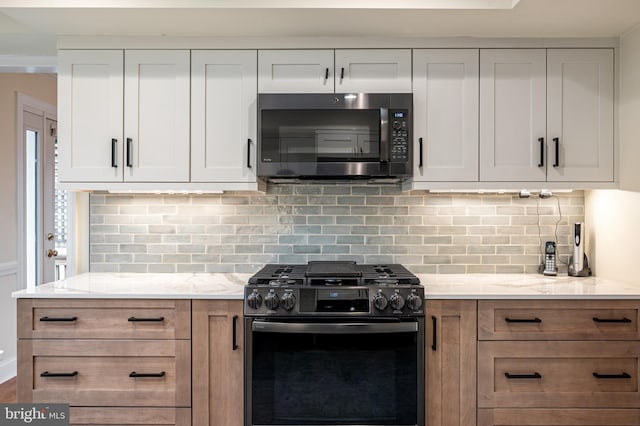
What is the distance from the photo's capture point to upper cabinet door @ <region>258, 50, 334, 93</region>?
242 cm

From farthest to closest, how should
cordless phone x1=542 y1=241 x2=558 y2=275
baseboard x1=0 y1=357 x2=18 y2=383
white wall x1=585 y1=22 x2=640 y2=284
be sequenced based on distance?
baseboard x1=0 y1=357 x2=18 y2=383, cordless phone x1=542 y1=241 x2=558 y2=275, white wall x1=585 y1=22 x2=640 y2=284

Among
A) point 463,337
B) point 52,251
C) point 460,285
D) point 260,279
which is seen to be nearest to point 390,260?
point 460,285

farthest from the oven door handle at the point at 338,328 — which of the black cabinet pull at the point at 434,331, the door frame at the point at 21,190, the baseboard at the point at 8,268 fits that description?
the door frame at the point at 21,190

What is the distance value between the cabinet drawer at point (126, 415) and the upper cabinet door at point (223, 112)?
46.7 inches

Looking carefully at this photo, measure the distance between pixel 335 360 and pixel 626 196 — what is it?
1779mm

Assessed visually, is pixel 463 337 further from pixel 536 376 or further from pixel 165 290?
pixel 165 290

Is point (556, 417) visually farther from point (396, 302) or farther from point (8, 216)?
point (8, 216)

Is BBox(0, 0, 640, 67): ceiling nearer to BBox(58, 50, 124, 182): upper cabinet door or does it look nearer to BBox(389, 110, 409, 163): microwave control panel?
BBox(58, 50, 124, 182): upper cabinet door

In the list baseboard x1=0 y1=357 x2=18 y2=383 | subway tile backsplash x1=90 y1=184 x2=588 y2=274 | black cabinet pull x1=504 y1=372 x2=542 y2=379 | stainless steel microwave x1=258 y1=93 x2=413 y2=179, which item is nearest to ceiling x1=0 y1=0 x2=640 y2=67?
stainless steel microwave x1=258 y1=93 x2=413 y2=179

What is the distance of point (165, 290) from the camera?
7.23 ft

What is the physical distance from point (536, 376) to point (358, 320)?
0.90 metres

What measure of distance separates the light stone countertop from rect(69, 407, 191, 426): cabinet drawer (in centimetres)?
55

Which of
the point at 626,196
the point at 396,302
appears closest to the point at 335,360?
the point at 396,302

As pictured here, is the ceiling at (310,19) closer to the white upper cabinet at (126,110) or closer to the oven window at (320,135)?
the white upper cabinet at (126,110)
